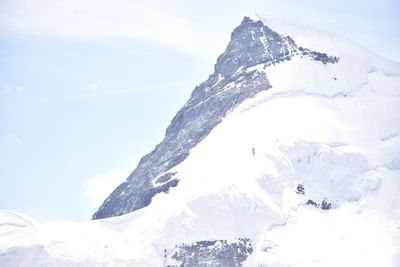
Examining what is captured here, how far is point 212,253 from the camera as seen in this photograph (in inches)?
7229

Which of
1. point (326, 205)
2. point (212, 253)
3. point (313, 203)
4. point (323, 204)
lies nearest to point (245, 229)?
point (212, 253)

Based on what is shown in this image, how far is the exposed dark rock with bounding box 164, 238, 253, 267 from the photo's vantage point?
182 meters

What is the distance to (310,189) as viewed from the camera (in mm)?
198125

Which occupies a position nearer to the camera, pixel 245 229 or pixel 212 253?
pixel 212 253

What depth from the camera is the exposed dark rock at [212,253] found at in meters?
182

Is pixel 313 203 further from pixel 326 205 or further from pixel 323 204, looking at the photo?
pixel 326 205

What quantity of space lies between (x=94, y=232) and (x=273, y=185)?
48.6m

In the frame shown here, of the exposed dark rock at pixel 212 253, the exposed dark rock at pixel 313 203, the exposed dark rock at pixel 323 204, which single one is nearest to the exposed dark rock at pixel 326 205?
the exposed dark rock at pixel 323 204

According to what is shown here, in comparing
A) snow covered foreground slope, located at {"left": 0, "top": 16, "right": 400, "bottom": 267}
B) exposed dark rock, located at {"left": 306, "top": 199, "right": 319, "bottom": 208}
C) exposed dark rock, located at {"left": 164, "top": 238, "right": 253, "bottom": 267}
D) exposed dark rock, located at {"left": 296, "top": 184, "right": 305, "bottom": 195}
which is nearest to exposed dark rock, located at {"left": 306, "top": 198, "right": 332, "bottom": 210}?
exposed dark rock, located at {"left": 306, "top": 199, "right": 319, "bottom": 208}

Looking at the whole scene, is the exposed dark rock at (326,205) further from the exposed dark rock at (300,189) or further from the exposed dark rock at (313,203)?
the exposed dark rock at (300,189)

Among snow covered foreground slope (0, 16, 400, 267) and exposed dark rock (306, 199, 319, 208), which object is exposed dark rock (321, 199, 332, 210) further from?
exposed dark rock (306, 199, 319, 208)

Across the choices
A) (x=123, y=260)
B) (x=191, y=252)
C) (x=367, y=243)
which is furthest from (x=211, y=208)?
(x=367, y=243)

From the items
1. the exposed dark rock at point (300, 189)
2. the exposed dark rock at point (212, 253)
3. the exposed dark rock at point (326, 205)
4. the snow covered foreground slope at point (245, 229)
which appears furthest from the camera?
the exposed dark rock at point (300, 189)

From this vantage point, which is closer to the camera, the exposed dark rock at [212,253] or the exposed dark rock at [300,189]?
the exposed dark rock at [212,253]
